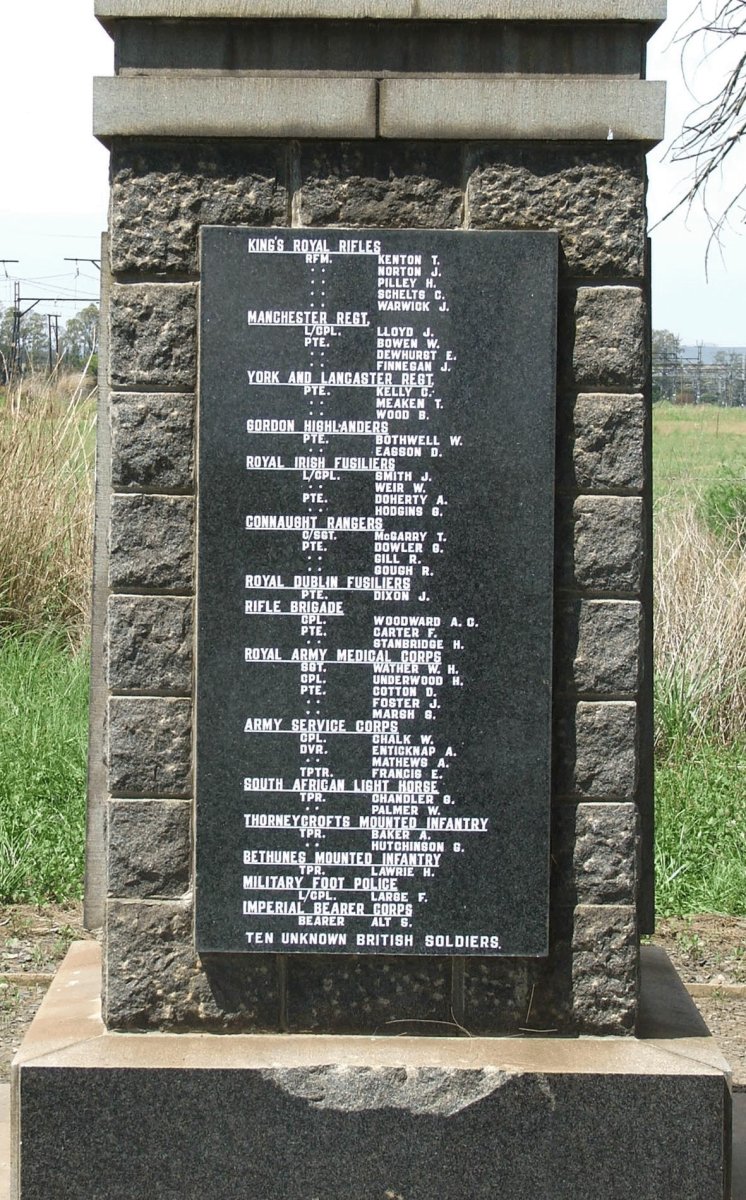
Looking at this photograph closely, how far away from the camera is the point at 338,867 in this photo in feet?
10.2

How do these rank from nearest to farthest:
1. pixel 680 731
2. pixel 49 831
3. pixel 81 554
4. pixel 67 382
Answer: pixel 49 831 < pixel 680 731 < pixel 81 554 < pixel 67 382

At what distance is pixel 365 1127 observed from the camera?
3.06m

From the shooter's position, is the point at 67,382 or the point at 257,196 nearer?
the point at 257,196

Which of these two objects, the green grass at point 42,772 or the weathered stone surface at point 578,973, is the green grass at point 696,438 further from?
the weathered stone surface at point 578,973

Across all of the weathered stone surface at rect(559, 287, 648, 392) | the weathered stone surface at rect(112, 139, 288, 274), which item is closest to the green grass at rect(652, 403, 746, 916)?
the weathered stone surface at rect(559, 287, 648, 392)

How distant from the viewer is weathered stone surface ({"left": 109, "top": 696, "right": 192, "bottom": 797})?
3.15 meters

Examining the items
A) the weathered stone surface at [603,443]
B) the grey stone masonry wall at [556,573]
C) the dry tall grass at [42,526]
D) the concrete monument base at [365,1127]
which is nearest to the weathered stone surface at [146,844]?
the grey stone masonry wall at [556,573]

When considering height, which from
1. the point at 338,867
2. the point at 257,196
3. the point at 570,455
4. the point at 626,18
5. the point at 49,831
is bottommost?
the point at 49,831

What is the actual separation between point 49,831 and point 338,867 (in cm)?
308

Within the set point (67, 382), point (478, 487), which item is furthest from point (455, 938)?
point (67, 382)

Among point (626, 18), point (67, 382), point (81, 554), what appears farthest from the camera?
point (67, 382)

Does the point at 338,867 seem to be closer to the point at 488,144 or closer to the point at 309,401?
the point at 309,401

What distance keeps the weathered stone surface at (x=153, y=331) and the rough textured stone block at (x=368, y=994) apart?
53.7 inches

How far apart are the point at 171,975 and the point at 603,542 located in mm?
1387
